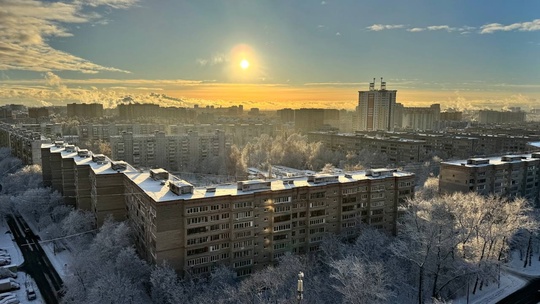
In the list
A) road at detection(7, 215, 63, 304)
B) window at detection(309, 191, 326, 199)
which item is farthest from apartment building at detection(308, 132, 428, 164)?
road at detection(7, 215, 63, 304)

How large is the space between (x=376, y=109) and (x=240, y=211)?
85.3 m

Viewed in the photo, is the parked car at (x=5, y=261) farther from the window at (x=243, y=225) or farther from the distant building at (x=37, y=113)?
the distant building at (x=37, y=113)

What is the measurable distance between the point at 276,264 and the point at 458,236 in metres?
11.5

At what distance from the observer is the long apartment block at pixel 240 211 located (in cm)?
2233

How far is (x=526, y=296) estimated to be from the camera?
80.2 ft

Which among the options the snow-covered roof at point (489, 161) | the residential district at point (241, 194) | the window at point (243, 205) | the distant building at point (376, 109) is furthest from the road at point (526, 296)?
the distant building at point (376, 109)

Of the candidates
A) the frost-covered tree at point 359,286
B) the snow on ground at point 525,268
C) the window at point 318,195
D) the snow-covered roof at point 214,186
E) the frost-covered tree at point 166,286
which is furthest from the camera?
the snow on ground at point 525,268

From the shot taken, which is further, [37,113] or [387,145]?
[37,113]

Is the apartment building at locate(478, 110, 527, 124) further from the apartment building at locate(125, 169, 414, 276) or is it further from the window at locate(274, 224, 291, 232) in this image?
the window at locate(274, 224, 291, 232)

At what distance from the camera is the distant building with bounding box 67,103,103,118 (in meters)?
125

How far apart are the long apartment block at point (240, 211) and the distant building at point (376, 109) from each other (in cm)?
7341

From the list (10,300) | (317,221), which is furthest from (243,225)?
(10,300)

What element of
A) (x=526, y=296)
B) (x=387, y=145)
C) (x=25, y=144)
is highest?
(x=25, y=144)

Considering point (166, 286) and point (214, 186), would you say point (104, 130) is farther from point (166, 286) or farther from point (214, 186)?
point (166, 286)
